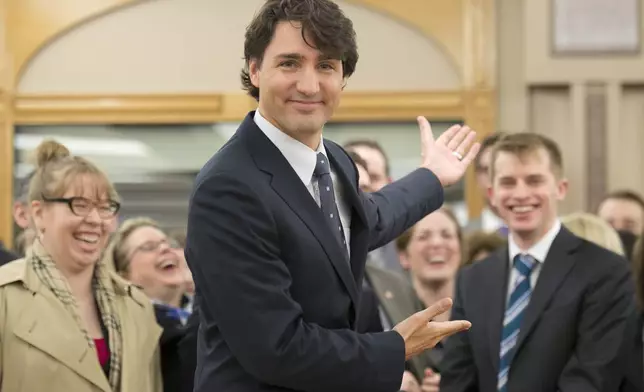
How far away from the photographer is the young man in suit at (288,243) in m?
1.95

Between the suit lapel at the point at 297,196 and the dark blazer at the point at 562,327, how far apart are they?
1218mm

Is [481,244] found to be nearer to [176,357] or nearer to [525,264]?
[525,264]

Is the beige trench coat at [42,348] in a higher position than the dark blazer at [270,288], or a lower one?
lower

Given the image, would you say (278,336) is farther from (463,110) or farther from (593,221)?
(463,110)

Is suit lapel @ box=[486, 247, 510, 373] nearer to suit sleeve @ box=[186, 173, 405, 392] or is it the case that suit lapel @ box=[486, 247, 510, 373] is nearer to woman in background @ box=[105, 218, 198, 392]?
woman in background @ box=[105, 218, 198, 392]

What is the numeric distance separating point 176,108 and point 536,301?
4283 mm

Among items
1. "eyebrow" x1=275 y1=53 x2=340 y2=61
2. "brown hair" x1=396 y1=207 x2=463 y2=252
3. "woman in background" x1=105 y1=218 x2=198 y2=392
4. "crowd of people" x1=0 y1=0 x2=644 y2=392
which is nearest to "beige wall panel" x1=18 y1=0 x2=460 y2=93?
"crowd of people" x1=0 y1=0 x2=644 y2=392

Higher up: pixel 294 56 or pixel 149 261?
pixel 294 56

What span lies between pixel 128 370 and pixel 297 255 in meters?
1.20

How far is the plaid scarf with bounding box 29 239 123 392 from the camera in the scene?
3.03 meters

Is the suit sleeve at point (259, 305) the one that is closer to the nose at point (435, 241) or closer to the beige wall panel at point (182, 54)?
the nose at point (435, 241)

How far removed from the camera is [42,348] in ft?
9.53

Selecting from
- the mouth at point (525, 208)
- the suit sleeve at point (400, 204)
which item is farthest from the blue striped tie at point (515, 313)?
the suit sleeve at point (400, 204)

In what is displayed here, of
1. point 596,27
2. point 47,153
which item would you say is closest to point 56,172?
point 47,153
